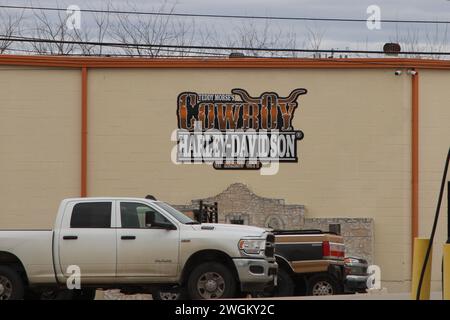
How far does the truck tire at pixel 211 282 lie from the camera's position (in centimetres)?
1720

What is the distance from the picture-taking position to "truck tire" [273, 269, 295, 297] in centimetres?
2033

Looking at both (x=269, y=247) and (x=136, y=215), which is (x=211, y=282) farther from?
(x=136, y=215)

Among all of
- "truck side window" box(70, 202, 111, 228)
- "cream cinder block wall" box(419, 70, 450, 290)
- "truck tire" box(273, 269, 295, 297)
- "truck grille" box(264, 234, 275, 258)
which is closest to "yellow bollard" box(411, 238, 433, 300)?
"truck grille" box(264, 234, 275, 258)

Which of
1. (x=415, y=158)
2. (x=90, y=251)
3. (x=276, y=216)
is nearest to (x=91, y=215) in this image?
(x=90, y=251)

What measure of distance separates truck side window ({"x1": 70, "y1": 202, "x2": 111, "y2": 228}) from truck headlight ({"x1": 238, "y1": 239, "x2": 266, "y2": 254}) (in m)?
2.40

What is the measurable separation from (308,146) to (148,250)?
12457 mm

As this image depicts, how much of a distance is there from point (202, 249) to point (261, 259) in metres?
1.04

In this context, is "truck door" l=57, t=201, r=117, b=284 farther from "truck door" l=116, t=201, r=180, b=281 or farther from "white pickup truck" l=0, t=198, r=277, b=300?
"truck door" l=116, t=201, r=180, b=281

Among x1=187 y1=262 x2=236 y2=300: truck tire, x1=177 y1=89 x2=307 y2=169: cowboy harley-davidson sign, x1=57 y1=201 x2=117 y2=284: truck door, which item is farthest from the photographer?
x1=177 y1=89 x2=307 y2=169: cowboy harley-davidson sign

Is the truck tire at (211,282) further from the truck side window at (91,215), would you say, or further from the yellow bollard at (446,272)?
the yellow bollard at (446,272)

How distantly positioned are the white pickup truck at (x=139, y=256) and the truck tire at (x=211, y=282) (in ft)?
0.06

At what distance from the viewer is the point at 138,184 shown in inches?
1144
